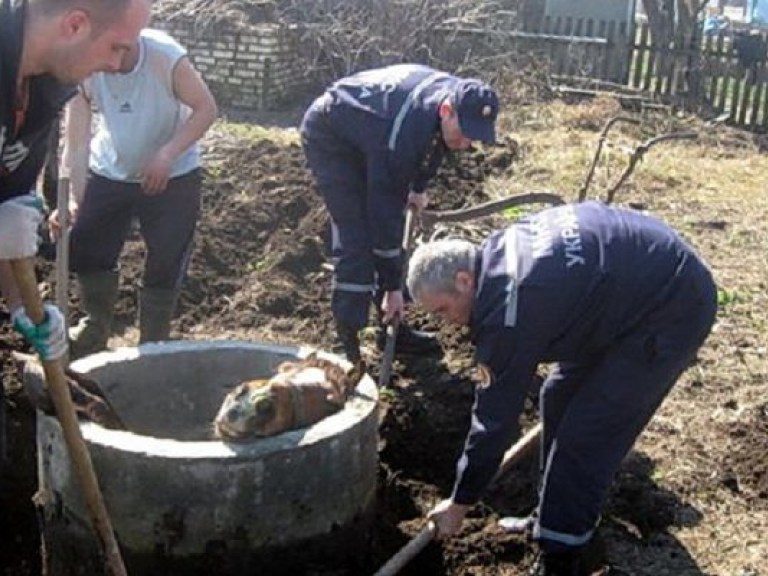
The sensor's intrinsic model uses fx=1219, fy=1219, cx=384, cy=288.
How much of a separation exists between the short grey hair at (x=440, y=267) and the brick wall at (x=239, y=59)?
32.1ft

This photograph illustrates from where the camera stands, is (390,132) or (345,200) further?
(345,200)

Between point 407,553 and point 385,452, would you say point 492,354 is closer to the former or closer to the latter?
point 407,553

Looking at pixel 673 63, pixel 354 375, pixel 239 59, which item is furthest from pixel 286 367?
pixel 673 63

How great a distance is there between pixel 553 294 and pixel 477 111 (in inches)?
59.8

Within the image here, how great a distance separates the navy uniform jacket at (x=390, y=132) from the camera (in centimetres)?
534

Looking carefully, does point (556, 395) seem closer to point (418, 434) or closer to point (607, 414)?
point (607, 414)

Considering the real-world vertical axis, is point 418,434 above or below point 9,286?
below

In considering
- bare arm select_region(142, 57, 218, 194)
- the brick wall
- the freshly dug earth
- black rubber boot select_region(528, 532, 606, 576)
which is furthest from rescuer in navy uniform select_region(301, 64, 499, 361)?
the brick wall

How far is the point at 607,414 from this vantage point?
158 inches

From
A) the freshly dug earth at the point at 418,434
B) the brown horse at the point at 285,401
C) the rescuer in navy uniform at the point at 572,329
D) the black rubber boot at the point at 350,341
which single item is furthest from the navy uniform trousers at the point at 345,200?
the rescuer in navy uniform at the point at 572,329

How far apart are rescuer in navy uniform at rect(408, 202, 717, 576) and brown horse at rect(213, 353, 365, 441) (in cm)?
55

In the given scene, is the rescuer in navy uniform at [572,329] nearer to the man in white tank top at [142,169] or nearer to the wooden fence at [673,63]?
the man in white tank top at [142,169]

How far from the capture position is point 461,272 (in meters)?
3.71

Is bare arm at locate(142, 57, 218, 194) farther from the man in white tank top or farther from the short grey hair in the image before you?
the short grey hair
